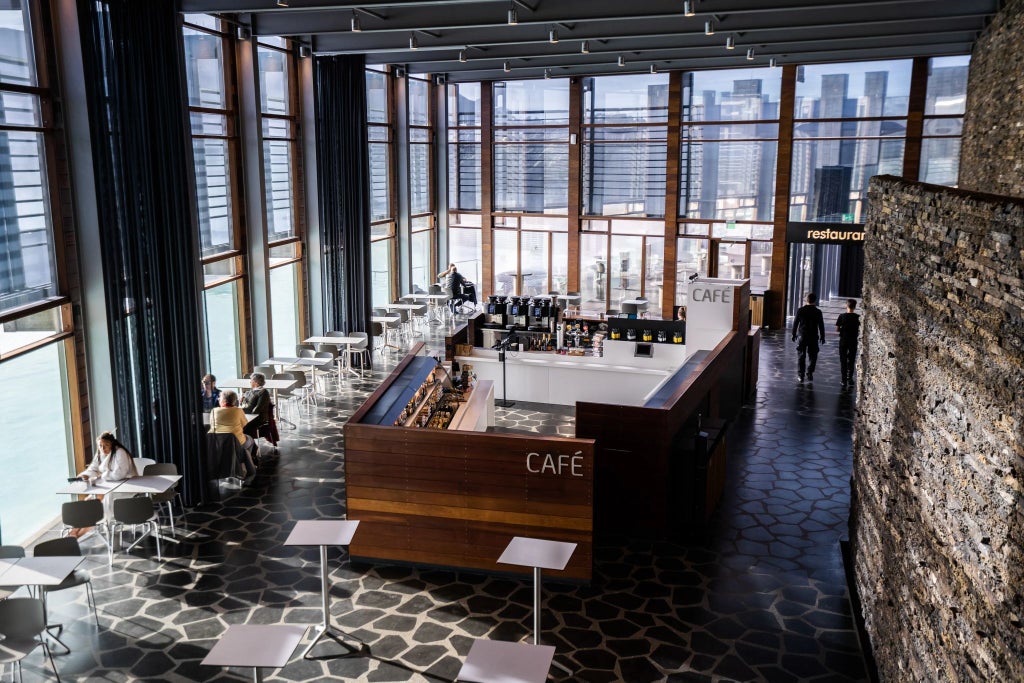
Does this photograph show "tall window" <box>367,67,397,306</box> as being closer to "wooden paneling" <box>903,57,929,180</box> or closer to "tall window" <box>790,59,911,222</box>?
"tall window" <box>790,59,911,222</box>

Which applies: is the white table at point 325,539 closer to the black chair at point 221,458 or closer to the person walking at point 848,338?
the black chair at point 221,458

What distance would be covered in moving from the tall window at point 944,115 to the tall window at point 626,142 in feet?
17.7

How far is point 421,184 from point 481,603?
1519cm

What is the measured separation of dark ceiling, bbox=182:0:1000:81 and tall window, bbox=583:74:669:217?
7.10ft

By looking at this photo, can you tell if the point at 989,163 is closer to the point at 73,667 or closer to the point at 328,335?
the point at 328,335

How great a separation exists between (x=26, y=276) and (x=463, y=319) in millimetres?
12326

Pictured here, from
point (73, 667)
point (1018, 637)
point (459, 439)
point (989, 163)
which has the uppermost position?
point (989, 163)

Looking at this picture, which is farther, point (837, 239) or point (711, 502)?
point (837, 239)

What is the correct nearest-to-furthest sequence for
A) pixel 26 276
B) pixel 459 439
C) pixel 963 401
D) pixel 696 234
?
pixel 963 401
pixel 459 439
pixel 26 276
pixel 696 234

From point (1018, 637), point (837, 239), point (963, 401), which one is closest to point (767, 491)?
point (963, 401)

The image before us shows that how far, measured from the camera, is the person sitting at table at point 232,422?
1038 centimetres

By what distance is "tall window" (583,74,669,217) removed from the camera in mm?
20406

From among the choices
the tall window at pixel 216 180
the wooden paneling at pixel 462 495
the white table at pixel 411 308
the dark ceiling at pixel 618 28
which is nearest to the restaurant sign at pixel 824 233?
the dark ceiling at pixel 618 28

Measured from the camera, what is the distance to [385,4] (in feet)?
34.0
